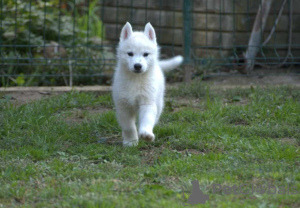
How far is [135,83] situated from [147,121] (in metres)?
0.46

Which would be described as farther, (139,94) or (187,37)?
(187,37)

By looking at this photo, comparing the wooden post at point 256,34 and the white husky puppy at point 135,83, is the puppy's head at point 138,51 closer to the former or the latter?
the white husky puppy at point 135,83

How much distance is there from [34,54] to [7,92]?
1.81 m

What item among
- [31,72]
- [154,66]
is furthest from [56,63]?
[154,66]

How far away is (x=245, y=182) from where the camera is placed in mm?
3406

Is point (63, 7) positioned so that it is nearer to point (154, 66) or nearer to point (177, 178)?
point (154, 66)

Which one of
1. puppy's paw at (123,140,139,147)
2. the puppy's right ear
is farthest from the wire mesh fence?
puppy's paw at (123,140,139,147)

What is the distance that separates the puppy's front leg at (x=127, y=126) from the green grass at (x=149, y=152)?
0.46ft

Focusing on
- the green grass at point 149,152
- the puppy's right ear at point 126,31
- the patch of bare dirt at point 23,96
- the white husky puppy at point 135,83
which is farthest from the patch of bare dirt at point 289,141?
the patch of bare dirt at point 23,96

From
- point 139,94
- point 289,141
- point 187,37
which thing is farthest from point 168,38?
point 289,141

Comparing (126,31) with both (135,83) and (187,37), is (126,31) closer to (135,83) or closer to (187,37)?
(135,83)

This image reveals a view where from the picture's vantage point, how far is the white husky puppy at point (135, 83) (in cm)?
450

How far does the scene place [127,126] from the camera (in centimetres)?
451

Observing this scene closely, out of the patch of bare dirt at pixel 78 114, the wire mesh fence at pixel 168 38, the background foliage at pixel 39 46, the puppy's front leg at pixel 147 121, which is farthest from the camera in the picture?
the wire mesh fence at pixel 168 38
